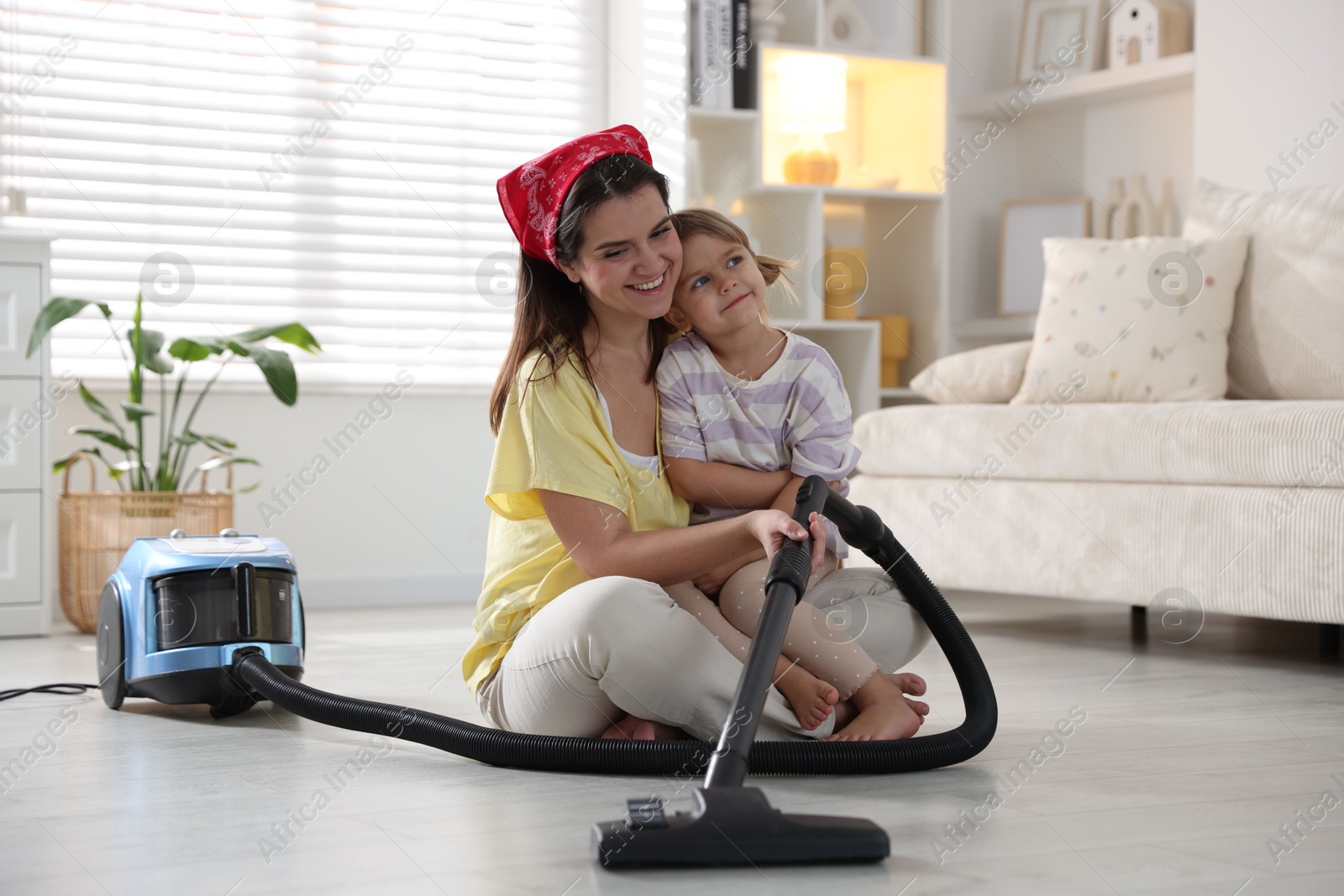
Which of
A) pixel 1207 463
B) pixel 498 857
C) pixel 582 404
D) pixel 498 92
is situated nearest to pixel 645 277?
pixel 582 404

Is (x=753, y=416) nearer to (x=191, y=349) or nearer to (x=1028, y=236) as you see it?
(x=191, y=349)

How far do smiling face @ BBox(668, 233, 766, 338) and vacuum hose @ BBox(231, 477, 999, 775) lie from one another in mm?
271

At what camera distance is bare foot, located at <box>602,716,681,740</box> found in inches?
58.9

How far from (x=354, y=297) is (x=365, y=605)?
81 cm

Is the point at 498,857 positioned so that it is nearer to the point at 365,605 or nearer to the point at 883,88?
the point at 365,605

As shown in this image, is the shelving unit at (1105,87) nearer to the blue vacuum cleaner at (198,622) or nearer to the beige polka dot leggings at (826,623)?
the beige polka dot leggings at (826,623)

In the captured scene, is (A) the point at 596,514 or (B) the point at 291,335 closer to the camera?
(A) the point at 596,514

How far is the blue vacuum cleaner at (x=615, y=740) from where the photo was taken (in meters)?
1.07

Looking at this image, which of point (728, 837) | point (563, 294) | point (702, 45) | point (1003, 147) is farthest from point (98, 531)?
point (1003, 147)

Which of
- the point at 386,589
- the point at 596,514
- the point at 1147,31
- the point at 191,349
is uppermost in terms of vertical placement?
the point at 1147,31

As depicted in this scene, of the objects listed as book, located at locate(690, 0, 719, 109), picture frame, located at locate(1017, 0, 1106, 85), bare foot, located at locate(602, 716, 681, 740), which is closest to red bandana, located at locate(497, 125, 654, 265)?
bare foot, located at locate(602, 716, 681, 740)

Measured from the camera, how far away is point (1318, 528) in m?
2.12

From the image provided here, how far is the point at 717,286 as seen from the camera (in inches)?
61.9

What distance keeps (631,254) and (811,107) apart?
2225 millimetres
